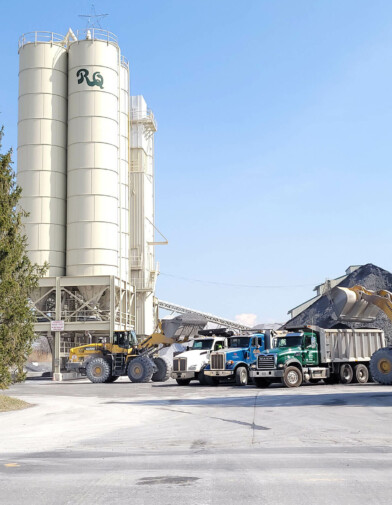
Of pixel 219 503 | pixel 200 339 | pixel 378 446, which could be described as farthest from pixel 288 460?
pixel 200 339

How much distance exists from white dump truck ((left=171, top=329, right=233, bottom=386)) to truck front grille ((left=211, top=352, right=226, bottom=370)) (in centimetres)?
126

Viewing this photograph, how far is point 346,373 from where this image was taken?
31.8 meters

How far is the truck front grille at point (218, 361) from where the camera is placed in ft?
103

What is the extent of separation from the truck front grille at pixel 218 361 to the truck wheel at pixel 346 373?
590 cm

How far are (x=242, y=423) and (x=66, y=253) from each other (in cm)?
3544

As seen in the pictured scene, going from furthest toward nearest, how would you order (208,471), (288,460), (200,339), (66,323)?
(66,323)
(200,339)
(288,460)
(208,471)

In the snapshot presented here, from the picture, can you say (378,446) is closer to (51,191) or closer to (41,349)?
(51,191)

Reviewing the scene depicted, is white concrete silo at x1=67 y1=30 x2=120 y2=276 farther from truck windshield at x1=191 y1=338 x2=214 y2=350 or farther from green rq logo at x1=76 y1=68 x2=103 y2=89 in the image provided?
truck windshield at x1=191 y1=338 x2=214 y2=350

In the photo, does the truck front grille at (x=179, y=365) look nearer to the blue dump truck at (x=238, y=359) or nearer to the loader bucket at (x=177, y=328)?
the blue dump truck at (x=238, y=359)

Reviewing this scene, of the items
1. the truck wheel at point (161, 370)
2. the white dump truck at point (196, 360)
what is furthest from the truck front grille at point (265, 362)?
the truck wheel at point (161, 370)

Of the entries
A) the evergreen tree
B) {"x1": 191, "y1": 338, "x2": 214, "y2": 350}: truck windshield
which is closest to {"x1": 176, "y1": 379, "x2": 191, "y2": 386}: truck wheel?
{"x1": 191, "y1": 338, "x2": 214, "y2": 350}: truck windshield

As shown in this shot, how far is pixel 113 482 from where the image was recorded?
8.32m

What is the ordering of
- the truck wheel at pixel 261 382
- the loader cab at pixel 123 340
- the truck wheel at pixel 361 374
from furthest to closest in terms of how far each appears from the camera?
1. the loader cab at pixel 123 340
2. the truck wheel at pixel 361 374
3. the truck wheel at pixel 261 382

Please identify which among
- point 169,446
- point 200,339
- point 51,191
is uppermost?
point 51,191
